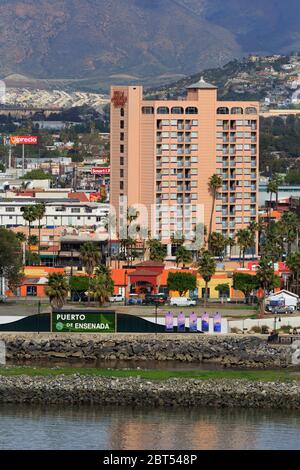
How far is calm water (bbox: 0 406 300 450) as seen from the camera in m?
69.6

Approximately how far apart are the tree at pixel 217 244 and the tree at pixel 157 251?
3.25m

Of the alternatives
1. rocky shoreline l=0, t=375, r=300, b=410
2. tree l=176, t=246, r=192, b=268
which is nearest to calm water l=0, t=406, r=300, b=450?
rocky shoreline l=0, t=375, r=300, b=410

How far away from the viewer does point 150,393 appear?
7912 cm

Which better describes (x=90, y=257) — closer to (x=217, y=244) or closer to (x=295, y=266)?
(x=295, y=266)

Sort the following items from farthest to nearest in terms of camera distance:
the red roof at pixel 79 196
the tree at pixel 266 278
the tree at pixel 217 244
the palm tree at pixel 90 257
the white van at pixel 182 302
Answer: the red roof at pixel 79 196, the tree at pixel 217 244, the palm tree at pixel 90 257, the white van at pixel 182 302, the tree at pixel 266 278

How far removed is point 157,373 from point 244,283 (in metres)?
31.0

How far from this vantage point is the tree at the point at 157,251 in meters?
126

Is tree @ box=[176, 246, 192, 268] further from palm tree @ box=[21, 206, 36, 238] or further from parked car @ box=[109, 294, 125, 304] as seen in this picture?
palm tree @ box=[21, 206, 36, 238]

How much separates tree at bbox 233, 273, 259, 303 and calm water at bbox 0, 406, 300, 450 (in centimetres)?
3706

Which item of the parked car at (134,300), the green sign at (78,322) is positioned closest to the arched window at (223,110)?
the parked car at (134,300)

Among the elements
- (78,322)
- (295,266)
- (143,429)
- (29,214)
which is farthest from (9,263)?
(143,429)

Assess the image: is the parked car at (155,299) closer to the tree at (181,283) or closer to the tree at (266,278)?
the tree at (181,283)
